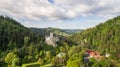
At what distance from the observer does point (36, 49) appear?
17550 cm

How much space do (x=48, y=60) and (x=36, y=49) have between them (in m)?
22.0

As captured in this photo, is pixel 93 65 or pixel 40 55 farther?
pixel 40 55

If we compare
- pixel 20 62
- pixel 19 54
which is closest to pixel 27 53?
pixel 19 54

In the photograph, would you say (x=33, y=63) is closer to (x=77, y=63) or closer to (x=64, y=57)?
(x=64, y=57)

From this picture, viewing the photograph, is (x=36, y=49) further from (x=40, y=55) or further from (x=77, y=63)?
(x=77, y=63)

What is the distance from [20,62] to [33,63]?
1044 centimetres

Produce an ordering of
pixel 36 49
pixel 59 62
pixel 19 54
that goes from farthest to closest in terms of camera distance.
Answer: pixel 36 49
pixel 19 54
pixel 59 62

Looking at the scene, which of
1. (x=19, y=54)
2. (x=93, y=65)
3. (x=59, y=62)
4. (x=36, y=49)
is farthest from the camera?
(x=36, y=49)

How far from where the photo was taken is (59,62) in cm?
14825

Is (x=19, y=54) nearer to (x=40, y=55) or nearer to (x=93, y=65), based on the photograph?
(x=40, y=55)

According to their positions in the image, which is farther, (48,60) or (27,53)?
(27,53)

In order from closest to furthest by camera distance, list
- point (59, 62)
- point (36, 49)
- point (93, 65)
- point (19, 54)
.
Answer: point (93, 65)
point (59, 62)
point (19, 54)
point (36, 49)

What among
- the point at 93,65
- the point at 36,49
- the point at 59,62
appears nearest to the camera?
the point at 93,65

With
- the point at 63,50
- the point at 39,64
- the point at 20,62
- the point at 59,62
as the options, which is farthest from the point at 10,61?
the point at 63,50
